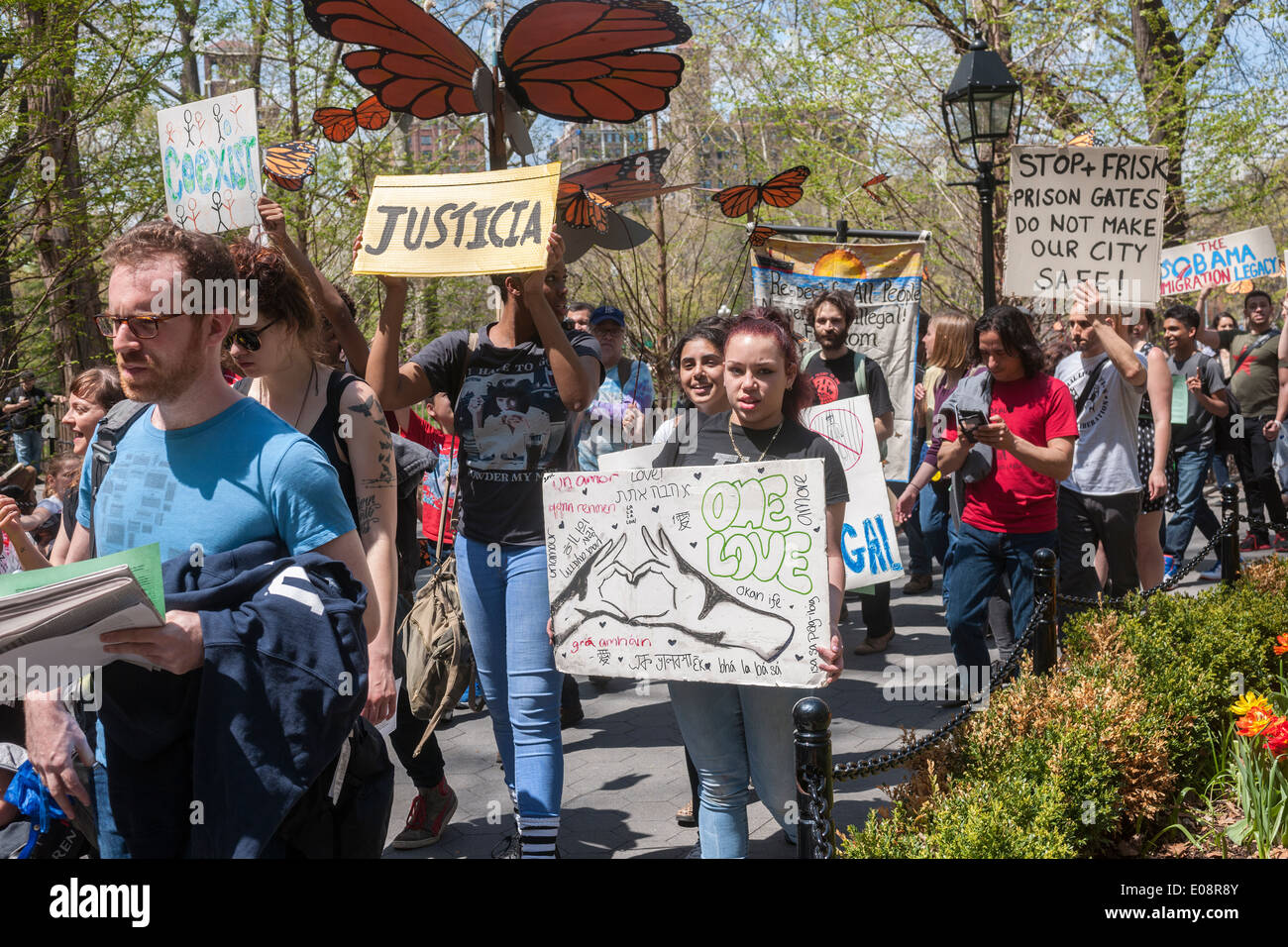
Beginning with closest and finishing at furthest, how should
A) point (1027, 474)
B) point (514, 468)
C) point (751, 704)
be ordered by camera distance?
point (751, 704), point (514, 468), point (1027, 474)

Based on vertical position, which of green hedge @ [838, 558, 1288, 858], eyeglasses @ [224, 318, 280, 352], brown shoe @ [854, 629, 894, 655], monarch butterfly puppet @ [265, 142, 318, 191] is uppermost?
monarch butterfly puppet @ [265, 142, 318, 191]

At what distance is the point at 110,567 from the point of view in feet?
5.82

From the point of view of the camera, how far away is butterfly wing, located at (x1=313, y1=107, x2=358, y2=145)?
5.05 metres

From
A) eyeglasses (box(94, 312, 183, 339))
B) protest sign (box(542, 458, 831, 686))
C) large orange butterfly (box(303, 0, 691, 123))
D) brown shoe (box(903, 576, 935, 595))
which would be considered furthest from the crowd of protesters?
brown shoe (box(903, 576, 935, 595))

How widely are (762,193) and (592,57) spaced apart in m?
4.04

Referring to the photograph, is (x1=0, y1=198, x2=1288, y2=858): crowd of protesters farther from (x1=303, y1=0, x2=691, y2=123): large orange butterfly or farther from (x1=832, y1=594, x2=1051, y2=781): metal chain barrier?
(x1=303, y1=0, x2=691, y2=123): large orange butterfly

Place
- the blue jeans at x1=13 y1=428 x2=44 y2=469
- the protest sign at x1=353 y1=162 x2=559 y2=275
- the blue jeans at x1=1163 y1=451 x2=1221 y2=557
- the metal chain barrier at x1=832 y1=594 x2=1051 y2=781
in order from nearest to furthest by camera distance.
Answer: the metal chain barrier at x1=832 y1=594 x2=1051 y2=781, the protest sign at x1=353 y1=162 x2=559 y2=275, the blue jeans at x1=1163 y1=451 x2=1221 y2=557, the blue jeans at x1=13 y1=428 x2=44 y2=469

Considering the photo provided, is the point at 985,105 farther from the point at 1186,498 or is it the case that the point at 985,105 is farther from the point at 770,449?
the point at 770,449

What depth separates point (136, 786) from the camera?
6.84 ft

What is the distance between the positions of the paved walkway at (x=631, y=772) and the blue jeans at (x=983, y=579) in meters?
0.60

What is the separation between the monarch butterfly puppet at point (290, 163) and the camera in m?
4.34

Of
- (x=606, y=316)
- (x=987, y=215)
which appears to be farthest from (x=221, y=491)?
(x=987, y=215)

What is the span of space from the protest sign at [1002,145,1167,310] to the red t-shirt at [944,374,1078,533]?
2.23ft

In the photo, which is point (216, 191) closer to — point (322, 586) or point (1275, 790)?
point (322, 586)
